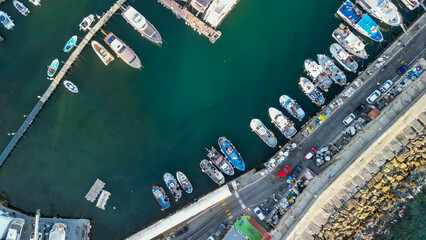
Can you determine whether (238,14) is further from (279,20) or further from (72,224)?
(72,224)

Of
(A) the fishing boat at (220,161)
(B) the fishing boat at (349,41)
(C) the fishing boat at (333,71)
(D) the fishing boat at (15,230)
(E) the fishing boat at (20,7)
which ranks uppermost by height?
(B) the fishing boat at (349,41)

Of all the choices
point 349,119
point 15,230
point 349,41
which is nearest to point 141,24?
point 349,41

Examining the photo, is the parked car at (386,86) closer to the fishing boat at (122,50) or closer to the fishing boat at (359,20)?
the fishing boat at (359,20)

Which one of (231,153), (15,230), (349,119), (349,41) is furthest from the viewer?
(231,153)

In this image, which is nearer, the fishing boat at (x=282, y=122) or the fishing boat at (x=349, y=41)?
the fishing boat at (x=349, y=41)

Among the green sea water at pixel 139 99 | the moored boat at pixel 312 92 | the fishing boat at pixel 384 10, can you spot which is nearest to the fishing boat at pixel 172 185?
the green sea water at pixel 139 99

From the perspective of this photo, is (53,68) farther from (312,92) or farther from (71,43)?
(312,92)
